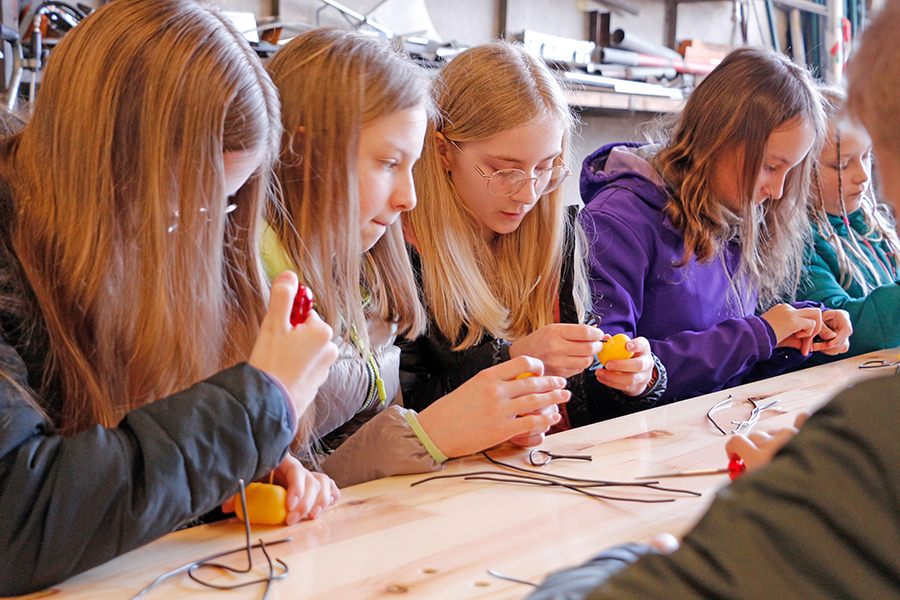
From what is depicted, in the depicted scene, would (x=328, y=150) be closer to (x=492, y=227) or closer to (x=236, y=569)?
(x=492, y=227)

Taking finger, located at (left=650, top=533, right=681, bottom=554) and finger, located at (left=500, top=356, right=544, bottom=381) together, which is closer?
finger, located at (left=650, top=533, right=681, bottom=554)

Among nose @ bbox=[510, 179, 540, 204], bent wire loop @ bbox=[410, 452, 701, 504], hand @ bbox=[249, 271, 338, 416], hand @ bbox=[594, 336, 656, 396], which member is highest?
nose @ bbox=[510, 179, 540, 204]

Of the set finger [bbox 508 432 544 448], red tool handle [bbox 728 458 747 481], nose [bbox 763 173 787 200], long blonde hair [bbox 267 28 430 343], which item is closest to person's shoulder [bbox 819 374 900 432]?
red tool handle [bbox 728 458 747 481]

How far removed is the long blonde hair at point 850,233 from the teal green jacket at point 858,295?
1cm

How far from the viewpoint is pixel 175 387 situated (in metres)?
0.93

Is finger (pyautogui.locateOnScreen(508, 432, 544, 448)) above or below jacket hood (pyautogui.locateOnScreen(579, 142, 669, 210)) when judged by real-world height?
below

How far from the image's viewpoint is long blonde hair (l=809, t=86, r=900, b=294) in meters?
2.35

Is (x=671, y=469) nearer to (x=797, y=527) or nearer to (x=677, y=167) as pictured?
(x=797, y=527)

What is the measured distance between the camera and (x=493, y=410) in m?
1.10

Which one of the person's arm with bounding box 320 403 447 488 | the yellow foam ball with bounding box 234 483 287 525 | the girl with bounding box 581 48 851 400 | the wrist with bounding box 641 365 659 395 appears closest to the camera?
the yellow foam ball with bounding box 234 483 287 525

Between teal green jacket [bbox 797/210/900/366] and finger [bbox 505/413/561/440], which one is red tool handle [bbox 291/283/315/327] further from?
teal green jacket [bbox 797/210/900/366]

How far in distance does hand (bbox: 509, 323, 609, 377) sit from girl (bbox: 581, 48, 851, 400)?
374 millimetres

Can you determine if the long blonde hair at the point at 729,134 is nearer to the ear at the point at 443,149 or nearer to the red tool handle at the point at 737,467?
the ear at the point at 443,149

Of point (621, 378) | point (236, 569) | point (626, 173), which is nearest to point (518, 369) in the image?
point (621, 378)
